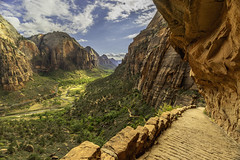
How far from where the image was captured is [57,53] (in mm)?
159375

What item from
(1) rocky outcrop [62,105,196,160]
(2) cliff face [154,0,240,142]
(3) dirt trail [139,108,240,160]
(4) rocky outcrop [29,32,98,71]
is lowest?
(3) dirt trail [139,108,240,160]

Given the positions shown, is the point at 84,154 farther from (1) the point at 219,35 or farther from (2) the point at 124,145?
(1) the point at 219,35

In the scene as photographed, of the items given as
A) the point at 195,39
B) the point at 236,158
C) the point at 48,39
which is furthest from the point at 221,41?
the point at 48,39

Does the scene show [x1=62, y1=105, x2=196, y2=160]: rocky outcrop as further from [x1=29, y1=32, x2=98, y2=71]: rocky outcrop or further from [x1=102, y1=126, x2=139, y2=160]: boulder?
[x1=29, y1=32, x2=98, y2=71]: rocky outcrop

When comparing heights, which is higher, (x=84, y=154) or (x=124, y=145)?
(x=84, y=154)

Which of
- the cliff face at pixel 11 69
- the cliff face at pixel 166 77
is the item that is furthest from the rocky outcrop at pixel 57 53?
the cliff face at pixel 166 77

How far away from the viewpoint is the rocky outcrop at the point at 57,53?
488 feet

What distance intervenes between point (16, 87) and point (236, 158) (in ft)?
365

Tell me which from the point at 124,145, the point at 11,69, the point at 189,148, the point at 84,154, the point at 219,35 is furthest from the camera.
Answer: the point at 11,69

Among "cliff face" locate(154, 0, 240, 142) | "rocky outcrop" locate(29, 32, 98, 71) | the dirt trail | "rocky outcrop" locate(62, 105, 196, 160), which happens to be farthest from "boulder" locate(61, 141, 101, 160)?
"rocky outcrop" locate(29, 32, 98, 71)

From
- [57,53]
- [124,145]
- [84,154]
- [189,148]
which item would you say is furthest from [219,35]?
[57,53]

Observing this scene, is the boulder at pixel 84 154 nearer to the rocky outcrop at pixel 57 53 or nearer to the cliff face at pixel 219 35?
the cliff face at pixel 219 35

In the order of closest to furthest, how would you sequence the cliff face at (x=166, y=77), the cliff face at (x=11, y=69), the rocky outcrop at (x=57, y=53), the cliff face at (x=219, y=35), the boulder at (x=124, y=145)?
the boulder at (x=124, y=145) → the cliff face at (x=219, y=35) → the cliff face at (x=166, y=77) → the cliff face at (x=11, y=69) → the rocky outcrop at (x=57, y=53)

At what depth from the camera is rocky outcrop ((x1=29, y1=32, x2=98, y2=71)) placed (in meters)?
149
